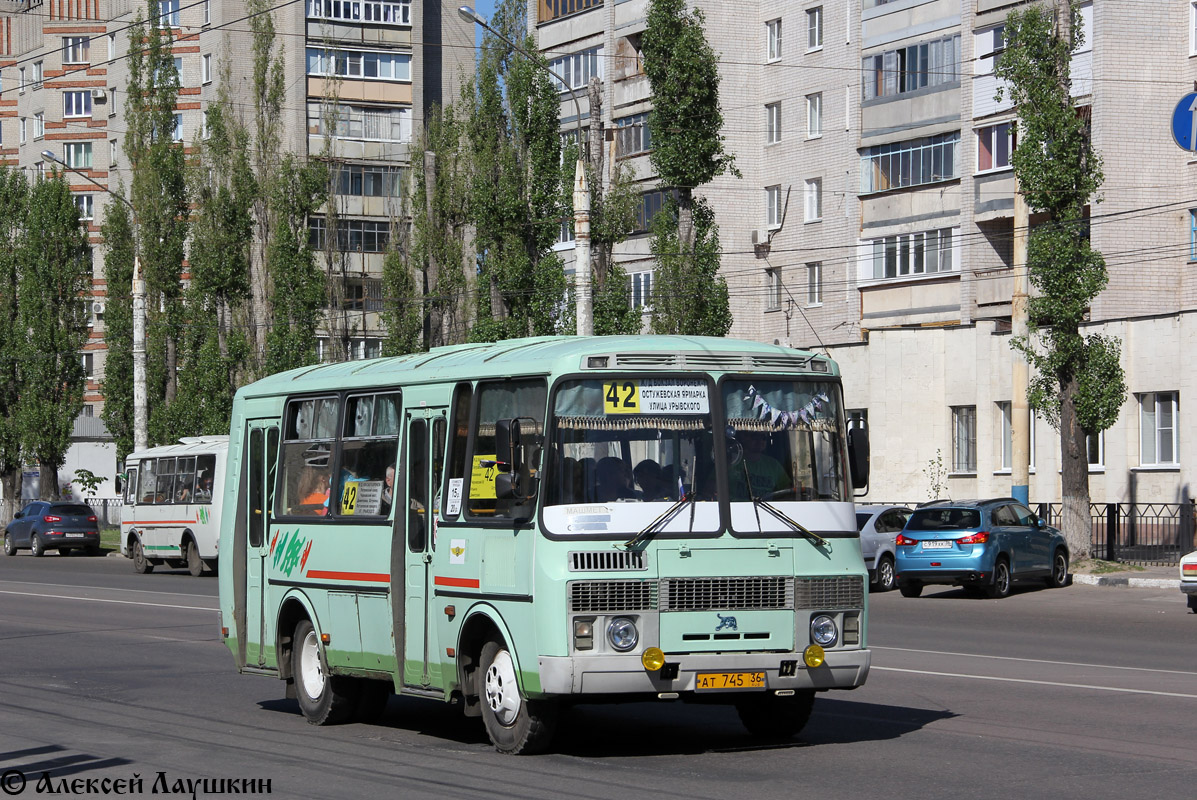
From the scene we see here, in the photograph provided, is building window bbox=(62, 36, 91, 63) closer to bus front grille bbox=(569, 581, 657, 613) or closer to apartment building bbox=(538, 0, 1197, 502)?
apartment building bbox=(538, 0, 1197, 502)

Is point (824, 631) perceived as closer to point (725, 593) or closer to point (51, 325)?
point (725, 593)

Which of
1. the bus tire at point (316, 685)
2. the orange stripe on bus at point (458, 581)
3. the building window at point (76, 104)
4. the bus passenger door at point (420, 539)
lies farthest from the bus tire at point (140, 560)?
the building window at point (76, 104)

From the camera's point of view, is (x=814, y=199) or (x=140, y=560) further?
(x=814, y=199)

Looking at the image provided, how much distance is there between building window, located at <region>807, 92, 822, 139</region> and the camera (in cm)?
5597

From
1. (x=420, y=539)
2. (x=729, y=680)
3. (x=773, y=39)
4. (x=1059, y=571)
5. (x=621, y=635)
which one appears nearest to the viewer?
(x=621, y=635)

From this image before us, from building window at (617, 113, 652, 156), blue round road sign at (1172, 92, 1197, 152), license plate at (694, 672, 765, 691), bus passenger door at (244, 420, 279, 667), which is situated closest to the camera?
license plate at (694, 672, 765, 691)

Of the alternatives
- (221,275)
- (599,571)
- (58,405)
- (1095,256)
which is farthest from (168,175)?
(599,571)

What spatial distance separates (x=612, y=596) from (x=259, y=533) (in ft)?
15.4

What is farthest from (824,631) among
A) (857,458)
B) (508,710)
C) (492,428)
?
(492,428)

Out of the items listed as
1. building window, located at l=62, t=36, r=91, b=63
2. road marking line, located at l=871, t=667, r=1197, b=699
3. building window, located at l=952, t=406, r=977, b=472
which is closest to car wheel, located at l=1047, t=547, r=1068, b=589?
road marking line, located at l=871, t=667, r=1197, b=699

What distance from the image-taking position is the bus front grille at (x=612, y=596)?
10.4 m

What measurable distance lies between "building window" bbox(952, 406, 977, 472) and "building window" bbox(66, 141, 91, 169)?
55.8 meters

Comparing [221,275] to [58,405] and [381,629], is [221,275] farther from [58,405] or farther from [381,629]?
[381,629]

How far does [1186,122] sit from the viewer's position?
2320 cm
